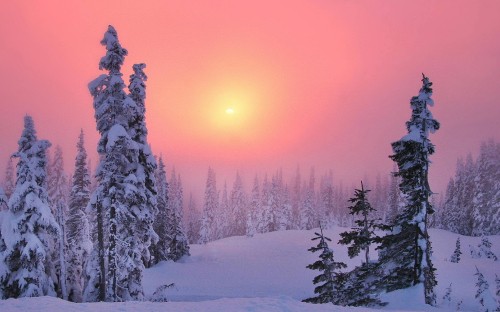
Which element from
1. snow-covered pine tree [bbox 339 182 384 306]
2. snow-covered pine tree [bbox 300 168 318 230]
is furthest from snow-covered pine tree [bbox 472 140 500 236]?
snow-covered pine tree [bbox 339 182 384 306]

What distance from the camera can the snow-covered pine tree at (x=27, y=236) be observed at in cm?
1930

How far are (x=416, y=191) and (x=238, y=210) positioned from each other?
88.5m

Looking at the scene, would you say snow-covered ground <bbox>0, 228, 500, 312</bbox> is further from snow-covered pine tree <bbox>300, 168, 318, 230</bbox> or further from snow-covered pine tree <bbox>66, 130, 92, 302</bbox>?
snow-covered pine tree <bbox>300, 168, 318, 230</bbox>

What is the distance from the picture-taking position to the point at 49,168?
58.9 m

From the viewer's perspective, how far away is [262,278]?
4562 centimetres

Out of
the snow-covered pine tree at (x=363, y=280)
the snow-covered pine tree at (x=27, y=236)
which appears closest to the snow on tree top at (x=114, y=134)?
the snow-covered pine tree at (x=27, y=236)

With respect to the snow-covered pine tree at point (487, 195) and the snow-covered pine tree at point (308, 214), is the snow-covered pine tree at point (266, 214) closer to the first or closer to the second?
the snow-covered pine tree at point (308, 214)

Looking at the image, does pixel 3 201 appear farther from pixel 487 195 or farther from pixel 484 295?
pixel 487 195

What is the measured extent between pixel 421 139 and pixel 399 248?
5887mm

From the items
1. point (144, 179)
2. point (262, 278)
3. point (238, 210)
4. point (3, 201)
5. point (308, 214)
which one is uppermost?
point (144, 179)

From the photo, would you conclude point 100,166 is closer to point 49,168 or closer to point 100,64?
point 100,64

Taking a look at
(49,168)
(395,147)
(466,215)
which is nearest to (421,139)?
(395,147)

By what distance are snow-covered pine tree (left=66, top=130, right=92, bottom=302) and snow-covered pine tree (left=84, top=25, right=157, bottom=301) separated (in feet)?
21.8

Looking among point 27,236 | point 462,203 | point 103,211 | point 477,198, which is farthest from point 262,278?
point 462,203
